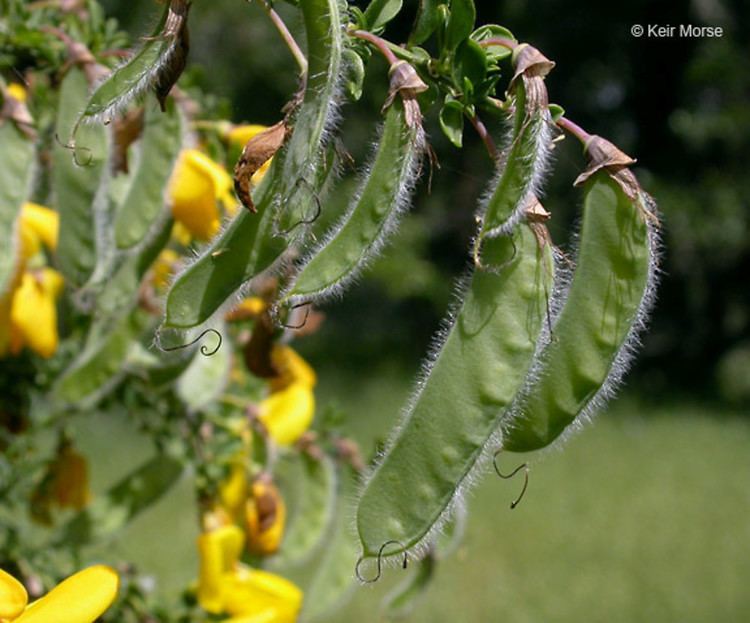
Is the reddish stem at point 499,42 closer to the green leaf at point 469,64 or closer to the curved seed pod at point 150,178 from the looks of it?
the green leaf at point 469,64

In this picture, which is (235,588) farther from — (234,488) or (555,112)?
(555,112)

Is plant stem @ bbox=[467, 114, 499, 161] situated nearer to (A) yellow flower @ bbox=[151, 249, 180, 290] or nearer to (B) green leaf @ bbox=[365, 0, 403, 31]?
(B) green leaf @ bbox=[365, 0, 403, 31]

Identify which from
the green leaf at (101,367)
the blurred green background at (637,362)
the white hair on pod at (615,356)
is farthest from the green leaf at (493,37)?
the blurred green background at (637,362)

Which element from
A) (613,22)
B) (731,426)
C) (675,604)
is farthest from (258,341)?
(613,22)

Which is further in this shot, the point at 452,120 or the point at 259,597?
the point at 259,597

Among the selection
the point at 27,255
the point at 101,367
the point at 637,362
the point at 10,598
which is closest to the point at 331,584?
the point at 101,367
